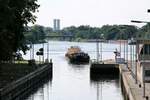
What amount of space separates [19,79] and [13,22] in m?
9.22

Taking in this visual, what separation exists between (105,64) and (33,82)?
22.9 meters

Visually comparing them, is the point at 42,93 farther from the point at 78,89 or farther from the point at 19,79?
the point at 78,89

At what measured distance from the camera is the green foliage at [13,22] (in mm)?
52469

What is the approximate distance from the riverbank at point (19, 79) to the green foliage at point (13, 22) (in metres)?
3.32

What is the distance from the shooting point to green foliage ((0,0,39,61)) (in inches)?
2066

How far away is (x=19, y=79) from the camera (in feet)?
210

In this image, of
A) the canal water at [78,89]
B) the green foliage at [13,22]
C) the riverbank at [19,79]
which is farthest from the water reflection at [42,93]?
the green foliage at [13,22]

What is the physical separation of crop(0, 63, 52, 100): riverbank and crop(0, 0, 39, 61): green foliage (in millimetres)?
3324

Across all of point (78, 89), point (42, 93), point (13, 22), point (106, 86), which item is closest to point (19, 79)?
point (42, 93)

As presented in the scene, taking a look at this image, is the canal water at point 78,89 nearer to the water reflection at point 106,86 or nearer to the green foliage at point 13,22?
the water reflection at point 106,86

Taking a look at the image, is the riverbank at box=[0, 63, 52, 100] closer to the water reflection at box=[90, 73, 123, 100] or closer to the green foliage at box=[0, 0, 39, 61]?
the green foliage at box=[0, 0, 39, 61]

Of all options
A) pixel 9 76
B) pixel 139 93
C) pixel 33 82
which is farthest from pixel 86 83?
pixel 139 93

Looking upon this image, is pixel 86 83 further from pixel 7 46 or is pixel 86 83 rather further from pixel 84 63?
pixel 84 63

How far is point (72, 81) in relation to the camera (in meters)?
85.8
